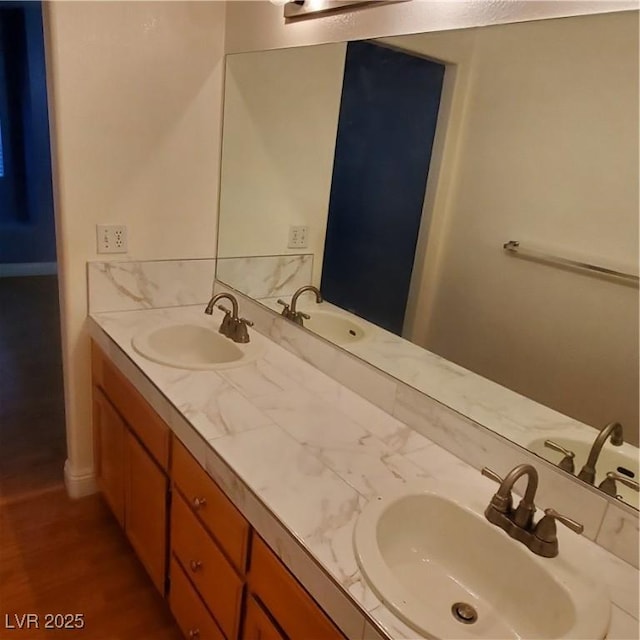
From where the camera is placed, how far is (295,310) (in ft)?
6.54

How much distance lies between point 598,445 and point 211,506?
2.89ft

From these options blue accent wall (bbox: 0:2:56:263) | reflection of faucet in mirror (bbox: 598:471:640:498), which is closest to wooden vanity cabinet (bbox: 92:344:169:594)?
reflection of faucet in mirror (bbox: 598:471:640:498)

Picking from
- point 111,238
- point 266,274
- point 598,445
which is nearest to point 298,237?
point 266,274

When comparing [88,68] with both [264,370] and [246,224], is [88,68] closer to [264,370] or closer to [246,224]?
[246,224]

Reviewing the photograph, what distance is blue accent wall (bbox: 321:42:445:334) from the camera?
4.96ft

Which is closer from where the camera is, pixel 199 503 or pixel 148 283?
pixel 199 503

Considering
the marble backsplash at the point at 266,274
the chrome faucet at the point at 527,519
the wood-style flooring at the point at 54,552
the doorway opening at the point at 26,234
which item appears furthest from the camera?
the doorway opening at the point at 26,234

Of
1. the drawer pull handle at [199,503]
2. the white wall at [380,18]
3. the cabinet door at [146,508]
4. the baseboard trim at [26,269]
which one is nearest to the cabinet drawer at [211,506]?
the drawer pull handle at [199,503]

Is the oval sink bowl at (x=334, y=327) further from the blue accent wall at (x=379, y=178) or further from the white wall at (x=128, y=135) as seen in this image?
the white wall at (x=128, y=135)

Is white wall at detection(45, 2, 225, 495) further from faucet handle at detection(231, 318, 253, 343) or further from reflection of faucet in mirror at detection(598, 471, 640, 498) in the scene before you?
reflection of faucet in mirror at detection(598, 471, 640, 498)

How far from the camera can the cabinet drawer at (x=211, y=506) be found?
121 centimetres

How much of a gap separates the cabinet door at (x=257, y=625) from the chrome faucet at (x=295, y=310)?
97 centimetres

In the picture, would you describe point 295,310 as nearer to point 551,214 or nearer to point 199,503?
point 199,503

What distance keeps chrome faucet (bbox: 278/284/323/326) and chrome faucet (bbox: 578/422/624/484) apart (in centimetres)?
106
